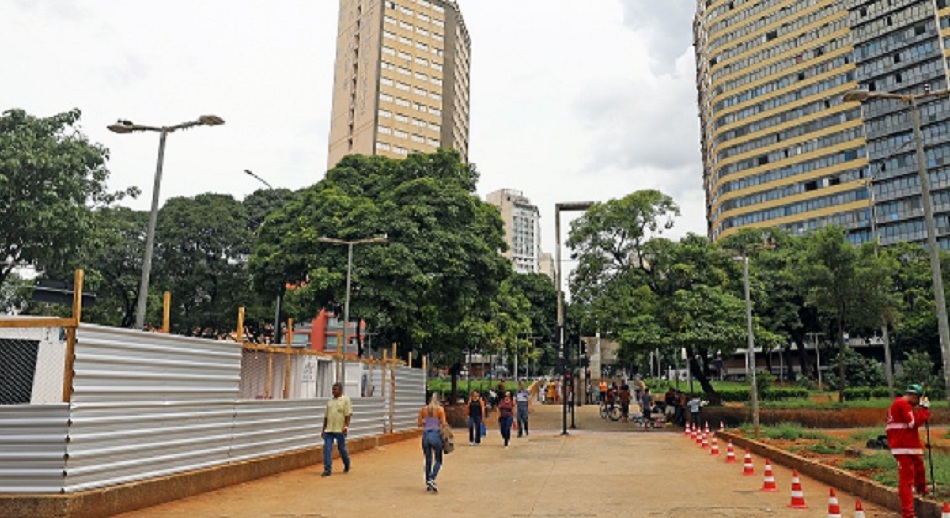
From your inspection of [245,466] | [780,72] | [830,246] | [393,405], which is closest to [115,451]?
[245,466]

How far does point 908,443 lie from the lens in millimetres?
8453

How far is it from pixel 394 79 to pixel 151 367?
69.9m

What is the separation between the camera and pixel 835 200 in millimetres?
75312

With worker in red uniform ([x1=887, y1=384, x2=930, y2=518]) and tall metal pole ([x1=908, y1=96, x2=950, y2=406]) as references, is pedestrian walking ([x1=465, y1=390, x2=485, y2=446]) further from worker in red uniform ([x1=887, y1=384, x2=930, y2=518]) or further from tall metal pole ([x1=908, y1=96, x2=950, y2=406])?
worker in red uniform ([x1=887, y1=384, x2=930, y2=518])

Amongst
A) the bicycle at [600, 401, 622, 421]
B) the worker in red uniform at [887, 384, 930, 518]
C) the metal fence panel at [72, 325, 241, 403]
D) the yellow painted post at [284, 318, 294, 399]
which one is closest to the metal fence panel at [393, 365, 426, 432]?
the yellow painted post at [284, 318, 294, 399]

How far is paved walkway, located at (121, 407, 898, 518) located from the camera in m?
9.16

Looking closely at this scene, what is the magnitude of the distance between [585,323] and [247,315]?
2311cm

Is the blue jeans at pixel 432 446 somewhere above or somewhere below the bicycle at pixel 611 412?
above

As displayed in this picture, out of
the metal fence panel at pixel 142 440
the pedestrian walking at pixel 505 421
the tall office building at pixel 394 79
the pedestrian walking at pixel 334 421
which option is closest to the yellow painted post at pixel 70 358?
the metal fence panel at pixel 142 440

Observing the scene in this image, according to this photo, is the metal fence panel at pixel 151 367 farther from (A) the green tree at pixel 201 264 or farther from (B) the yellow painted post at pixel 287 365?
(A) the green tree at pixel 201 264

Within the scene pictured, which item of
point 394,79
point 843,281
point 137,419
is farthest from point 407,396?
point 394,79

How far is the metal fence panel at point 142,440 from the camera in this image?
8.20 m

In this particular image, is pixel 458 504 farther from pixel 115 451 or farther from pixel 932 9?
pixel 932 9

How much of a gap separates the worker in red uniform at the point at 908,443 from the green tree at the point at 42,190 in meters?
25.1
